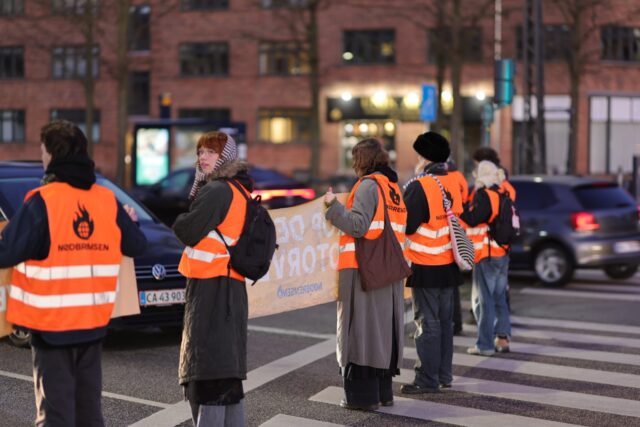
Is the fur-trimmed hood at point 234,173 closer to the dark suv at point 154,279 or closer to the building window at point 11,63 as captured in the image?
the dark suv at point 154,279

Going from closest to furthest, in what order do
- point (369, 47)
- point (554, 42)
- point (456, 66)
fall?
1. point (456, 66)
2. point (554, 42)
3. point (369, 47)

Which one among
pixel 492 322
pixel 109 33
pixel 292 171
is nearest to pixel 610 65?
pixel 292 171

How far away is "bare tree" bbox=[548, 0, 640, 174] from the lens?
37.2 metres

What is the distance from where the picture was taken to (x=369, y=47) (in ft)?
156

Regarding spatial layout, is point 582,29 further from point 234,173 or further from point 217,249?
point 217,249

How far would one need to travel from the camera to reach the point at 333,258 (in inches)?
308

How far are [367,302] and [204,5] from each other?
1766 inches

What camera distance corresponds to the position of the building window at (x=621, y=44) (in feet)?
152

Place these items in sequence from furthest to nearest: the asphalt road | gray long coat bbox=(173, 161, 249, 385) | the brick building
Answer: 1. the brick building
2. the asphalt road
3. gray long coat bbox=(173, 161, 249, 385)

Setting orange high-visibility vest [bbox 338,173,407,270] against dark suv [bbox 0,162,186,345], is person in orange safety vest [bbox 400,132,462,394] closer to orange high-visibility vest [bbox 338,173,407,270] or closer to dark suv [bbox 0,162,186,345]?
orange high-visibility vest [bbox 338,173,407,270]

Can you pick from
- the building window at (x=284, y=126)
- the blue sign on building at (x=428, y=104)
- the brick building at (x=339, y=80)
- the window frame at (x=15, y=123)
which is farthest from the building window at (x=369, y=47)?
the blue sign on building at (x=428, y=104)

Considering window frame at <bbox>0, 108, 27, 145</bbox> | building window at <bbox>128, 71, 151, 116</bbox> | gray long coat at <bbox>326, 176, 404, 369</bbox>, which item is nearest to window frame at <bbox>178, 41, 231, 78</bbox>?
building window at <bbox>128, 71, 151, 116</bbox>

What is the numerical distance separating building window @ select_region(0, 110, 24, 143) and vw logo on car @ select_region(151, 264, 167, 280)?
46781mm

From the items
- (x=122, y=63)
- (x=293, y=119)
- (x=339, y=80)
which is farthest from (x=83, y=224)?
(x=293, y=119)
